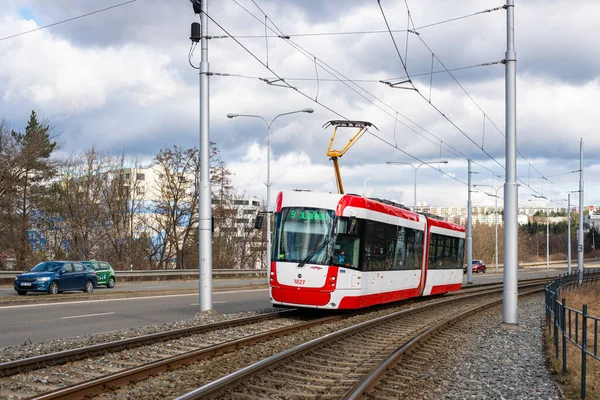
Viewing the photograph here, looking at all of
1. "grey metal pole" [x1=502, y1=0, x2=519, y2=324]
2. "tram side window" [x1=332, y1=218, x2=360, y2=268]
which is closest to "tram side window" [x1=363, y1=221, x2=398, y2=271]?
"tram side window" [x1=332, y1=218, x2=360, y2=268]

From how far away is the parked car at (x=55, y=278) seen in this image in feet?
84.1

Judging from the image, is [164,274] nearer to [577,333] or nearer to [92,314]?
[92,314]

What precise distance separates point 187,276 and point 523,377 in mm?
36214

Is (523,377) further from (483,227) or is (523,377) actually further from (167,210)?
(483,227)

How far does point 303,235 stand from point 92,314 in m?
6.43

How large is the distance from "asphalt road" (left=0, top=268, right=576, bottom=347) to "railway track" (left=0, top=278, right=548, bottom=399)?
2777 mm

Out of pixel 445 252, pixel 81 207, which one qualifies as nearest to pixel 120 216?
pixel 81 207

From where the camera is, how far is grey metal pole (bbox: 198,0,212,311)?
16781 millimetres

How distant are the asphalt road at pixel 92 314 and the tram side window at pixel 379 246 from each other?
186 inches

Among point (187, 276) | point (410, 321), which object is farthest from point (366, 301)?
point (187, 276)

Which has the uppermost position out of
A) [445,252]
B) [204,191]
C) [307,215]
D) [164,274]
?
[204,191]

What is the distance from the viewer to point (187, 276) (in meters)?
44.3

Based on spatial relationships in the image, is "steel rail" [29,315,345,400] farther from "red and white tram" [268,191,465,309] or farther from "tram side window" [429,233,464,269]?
"tram side window" [429,233,464,269]

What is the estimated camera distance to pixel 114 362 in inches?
385
